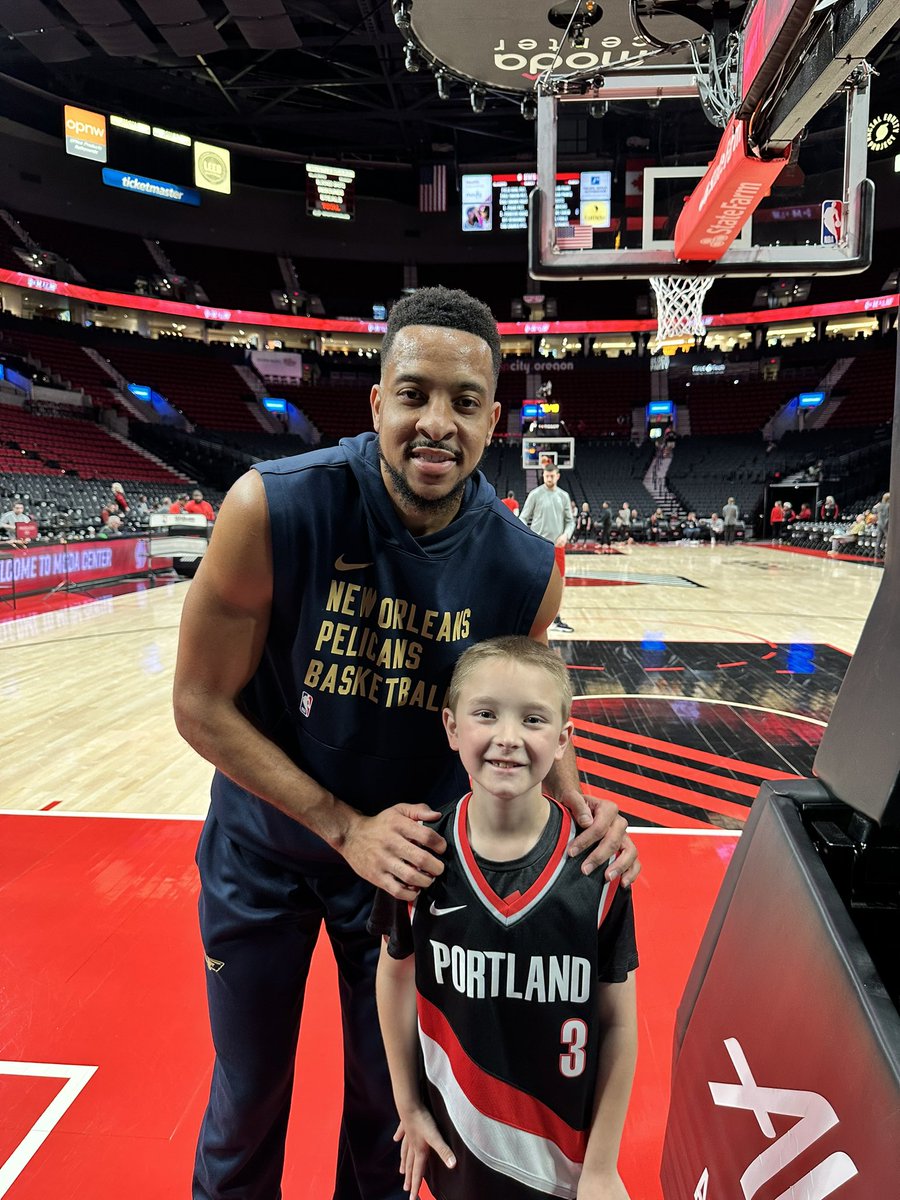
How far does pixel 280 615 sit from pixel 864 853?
946 mm

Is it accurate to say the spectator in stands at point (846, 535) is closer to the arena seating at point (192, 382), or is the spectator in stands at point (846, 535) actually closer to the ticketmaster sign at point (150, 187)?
the arena seating at point (192, 382)

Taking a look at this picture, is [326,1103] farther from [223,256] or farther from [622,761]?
[223,256]

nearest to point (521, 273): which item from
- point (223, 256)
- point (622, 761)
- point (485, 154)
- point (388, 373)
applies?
point (485, 154)

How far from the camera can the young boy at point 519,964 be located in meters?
1.12

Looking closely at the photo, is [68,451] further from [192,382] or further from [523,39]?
[523,39]

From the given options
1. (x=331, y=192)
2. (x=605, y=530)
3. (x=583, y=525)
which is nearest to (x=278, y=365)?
(x=331, y=192)

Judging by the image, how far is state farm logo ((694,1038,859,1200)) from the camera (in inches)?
27.9

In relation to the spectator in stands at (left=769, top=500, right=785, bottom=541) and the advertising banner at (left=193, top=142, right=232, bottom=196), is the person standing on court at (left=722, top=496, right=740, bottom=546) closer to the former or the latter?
the spectator in stands at (left=769, top=500, right=785, bottom=541)

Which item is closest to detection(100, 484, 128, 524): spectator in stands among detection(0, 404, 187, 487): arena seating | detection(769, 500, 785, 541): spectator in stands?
detection(0, 404, 187, 487): arena seating

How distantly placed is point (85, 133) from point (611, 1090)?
2818 centimetres

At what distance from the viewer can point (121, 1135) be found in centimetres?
180

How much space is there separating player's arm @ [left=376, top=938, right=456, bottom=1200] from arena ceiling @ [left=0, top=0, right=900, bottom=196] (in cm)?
582

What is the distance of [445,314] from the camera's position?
4.08ft

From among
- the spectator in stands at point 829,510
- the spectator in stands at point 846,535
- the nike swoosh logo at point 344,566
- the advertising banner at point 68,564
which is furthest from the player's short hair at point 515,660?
the spectator in stands at point 829,510
